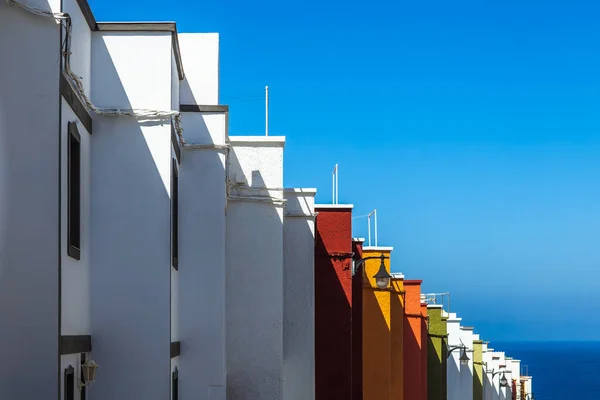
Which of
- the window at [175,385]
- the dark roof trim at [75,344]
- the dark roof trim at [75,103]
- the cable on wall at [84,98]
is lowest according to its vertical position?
the window at [175,385]

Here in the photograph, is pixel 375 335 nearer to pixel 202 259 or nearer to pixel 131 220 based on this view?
pixel 202 259

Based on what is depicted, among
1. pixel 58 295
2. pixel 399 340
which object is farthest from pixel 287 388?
pixel 58 295

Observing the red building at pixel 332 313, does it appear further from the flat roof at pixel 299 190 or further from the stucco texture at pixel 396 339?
the stucco texture at pixel 396 339

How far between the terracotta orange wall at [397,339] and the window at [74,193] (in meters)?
18.4

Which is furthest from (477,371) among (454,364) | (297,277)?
(297,277)

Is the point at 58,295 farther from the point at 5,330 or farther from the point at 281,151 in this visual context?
the point at 281,151

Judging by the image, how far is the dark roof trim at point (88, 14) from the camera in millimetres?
12442

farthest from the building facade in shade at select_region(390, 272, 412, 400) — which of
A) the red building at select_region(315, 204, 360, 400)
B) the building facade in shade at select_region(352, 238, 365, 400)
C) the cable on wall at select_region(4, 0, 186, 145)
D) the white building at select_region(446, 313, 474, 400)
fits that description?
the cable on wall at select_region(4, 0, 186, 145)

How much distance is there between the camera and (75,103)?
39.1ft

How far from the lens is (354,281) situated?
2588 centimetres

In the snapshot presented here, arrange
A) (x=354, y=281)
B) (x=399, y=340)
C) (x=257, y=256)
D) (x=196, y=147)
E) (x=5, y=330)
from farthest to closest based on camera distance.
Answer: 1. (x=399, y=340)
2. (x=354, y=281)
3. (x=257, y=256)
4. (x=196, y=147)
5. (x=5, y=330)

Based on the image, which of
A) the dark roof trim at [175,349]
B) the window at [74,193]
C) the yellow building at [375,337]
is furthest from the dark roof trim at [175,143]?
the yellow building at [375,337]

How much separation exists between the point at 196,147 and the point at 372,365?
13166mm

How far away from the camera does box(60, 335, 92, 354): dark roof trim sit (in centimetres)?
1124
